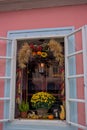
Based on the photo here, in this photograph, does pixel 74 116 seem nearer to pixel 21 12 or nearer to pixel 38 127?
pixel 38 127

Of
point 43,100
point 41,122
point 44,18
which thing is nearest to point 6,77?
point 43,100

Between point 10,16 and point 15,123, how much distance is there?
1505 mm

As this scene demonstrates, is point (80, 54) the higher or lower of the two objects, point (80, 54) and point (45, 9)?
the lower

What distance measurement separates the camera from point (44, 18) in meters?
2.87

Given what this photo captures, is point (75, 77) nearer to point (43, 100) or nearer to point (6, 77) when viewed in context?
point (43, 100)

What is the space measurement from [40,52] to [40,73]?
0.30 metres

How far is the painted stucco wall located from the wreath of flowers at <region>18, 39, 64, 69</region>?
262 mm

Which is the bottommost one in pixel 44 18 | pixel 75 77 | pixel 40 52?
pixel 75 77

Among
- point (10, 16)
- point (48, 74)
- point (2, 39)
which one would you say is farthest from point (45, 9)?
point (48, 74)

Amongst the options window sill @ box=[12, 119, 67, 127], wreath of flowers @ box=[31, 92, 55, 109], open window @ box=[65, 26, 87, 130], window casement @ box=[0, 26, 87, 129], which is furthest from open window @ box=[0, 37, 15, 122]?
open window @ box=[65, 26, 87, 130]

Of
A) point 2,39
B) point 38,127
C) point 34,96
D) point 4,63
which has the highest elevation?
point 2,39

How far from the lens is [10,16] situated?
2.99 metres

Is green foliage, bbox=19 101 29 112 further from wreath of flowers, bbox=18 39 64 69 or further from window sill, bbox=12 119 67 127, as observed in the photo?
wreath of flowers, bbox=18 39 64 69

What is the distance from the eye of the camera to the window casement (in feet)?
8.25
